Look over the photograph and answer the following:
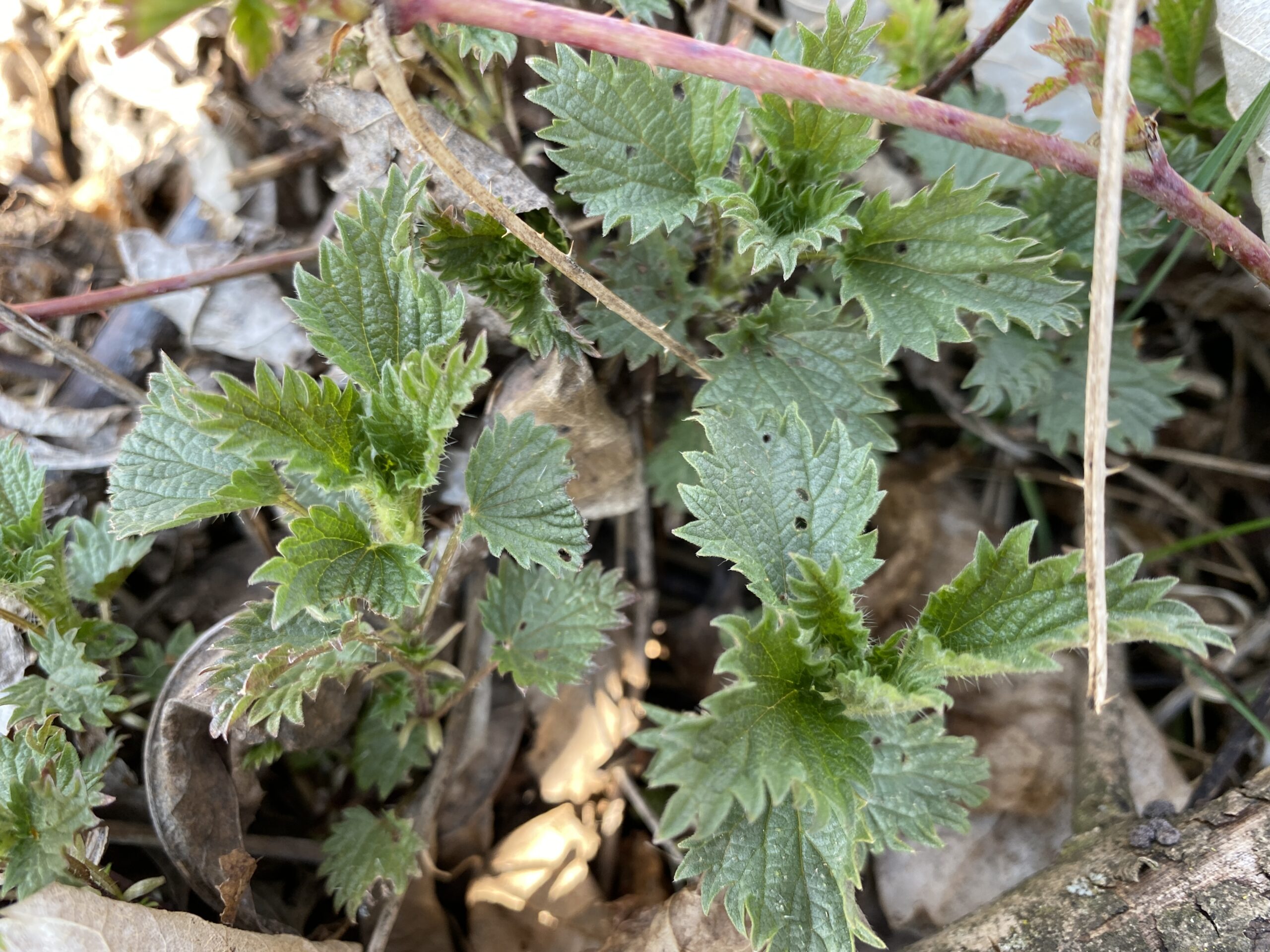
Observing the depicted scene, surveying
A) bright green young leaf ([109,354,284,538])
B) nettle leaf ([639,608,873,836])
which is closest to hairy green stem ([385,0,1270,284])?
bright green young leaf ([109,354,284,538])

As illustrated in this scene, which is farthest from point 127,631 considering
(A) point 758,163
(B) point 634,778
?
(A) point 758,163

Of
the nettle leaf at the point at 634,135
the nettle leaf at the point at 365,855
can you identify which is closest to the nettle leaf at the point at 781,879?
the nettle leaf at the point at 365,855

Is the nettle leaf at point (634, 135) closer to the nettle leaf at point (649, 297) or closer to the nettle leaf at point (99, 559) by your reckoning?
the nettle leaf at point (649, 297)

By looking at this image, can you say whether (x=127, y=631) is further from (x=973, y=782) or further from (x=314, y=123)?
(x=973, y=782)

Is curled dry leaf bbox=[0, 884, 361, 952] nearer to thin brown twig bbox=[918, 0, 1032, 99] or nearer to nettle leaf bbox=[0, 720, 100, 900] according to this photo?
nettle leaf bbox=[0, 720, 100, 900]

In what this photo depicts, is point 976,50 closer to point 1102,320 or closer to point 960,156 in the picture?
point 960,156

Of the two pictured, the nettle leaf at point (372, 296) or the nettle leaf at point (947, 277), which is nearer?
the nettle leaf at point (372, 296)
